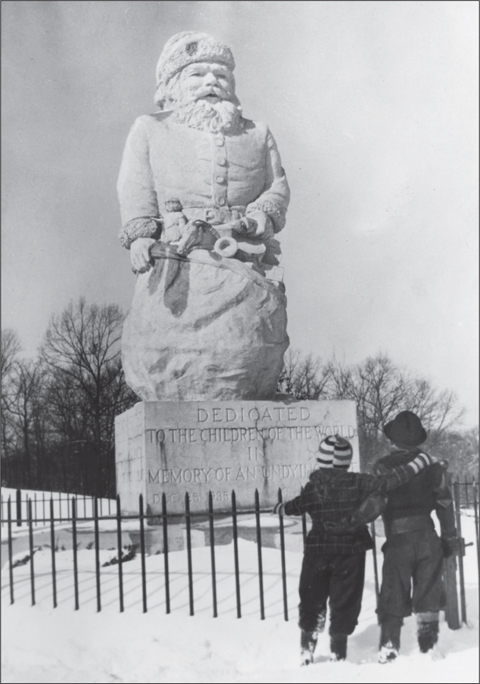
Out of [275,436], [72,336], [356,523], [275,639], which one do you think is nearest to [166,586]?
[275,639]

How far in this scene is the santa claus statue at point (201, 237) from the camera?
7781 millimetres

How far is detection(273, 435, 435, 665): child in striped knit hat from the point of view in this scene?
482 centimetres

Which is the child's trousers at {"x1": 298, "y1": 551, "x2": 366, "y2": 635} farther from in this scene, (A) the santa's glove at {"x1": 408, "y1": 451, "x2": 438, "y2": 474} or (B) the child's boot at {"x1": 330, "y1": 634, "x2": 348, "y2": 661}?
(A) the santa's glove at {"x1": 408, "y1": 451, "x2": 438, "y2": 474}

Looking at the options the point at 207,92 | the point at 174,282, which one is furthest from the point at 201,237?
the point at 207,92

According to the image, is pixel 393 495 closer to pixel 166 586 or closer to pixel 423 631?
pixel 423 631

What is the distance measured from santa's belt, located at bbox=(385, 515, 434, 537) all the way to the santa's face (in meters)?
4.83

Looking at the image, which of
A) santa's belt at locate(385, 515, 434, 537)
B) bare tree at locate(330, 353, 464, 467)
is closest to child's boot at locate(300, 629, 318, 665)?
santa's belt at locate(385, 515, 434, 537)

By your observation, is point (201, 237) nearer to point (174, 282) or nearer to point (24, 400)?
point (174, 282)

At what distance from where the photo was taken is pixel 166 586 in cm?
539

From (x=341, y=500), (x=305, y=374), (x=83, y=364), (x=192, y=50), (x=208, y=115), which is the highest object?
(x=192, y=50)

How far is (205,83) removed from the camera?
26.8 feet

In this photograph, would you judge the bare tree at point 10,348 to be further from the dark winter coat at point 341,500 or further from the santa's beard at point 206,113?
the dark winter coat at point 341,500

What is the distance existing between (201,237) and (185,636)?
3.83 metres

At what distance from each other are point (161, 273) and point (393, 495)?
3.65m
